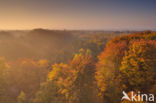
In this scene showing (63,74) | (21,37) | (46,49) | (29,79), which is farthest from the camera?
(21,37)

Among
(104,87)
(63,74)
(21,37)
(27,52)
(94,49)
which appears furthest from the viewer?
(21,37)

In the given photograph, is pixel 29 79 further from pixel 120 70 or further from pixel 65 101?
pixel 120 70

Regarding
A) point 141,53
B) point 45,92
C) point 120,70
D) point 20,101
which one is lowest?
point 20,101

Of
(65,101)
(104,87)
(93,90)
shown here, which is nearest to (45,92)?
(65,101)

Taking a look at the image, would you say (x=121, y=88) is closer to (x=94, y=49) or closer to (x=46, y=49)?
(x=94, y=49)

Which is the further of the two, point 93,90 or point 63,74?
point 63,74

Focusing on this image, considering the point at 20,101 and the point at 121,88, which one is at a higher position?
the point at 121,88

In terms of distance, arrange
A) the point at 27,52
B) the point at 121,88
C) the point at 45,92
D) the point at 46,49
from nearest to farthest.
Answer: the point at 121,88 < the point at 45,92 < the point at 27,52 < the point at 46,49

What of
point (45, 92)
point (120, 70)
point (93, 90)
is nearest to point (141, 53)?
point (120, 70)

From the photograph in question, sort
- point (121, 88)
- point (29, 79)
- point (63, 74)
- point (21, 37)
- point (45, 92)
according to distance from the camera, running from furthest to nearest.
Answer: point (21, 37)
point (29, 79)
point (63, 74)
point (45, 92)
point (121, 88)
